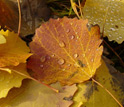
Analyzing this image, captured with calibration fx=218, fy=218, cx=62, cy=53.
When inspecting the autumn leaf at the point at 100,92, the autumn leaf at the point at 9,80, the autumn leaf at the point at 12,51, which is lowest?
the autumn leaf at the point at 100,92

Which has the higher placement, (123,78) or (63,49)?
(63,49)

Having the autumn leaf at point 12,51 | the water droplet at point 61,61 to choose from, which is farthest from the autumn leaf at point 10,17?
the water droplet at point 61,61


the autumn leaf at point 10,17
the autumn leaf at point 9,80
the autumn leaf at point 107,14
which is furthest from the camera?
the autumn leaf at point 10,17

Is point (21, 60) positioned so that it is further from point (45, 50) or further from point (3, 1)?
point (3, 1)

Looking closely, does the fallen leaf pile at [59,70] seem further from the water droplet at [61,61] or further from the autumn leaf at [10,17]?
the autumn leaf at [10,17]

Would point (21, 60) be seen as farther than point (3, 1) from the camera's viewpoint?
No

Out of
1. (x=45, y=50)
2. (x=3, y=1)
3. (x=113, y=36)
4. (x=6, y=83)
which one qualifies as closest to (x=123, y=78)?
(x=113, y=36)

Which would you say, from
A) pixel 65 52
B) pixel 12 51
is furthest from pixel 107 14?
pixel 12 51

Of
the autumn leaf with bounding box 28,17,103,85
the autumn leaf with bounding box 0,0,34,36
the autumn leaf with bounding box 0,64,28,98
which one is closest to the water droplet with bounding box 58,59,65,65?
the autumn leaf with bounding box 28,17,103,85
